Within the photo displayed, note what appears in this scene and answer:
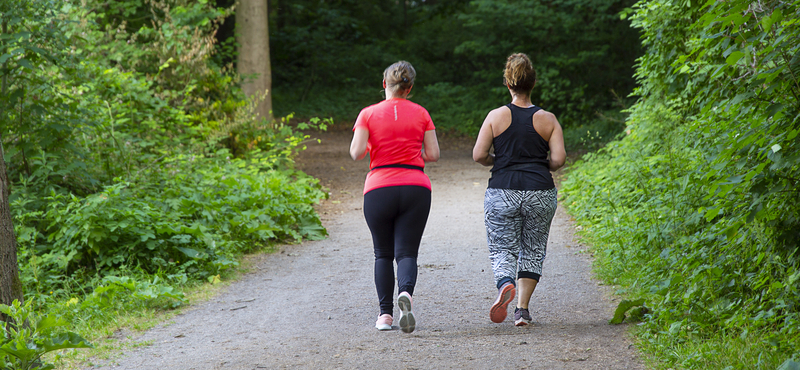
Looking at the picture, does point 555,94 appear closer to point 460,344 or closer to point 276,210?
point 276,210

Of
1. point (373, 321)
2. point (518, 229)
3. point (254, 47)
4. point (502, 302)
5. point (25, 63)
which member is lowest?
point (373, 321)

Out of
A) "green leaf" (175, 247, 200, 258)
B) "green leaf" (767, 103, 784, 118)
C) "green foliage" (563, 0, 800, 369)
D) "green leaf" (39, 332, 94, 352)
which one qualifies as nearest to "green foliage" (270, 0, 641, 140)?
"green foliage" (563, 0, 800, 369)

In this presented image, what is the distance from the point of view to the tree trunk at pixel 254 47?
13703 mm

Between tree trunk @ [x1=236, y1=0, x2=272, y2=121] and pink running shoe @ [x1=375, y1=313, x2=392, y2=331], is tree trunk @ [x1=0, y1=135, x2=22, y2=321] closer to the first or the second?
pink running shoe @ [x1=375, y1=313, x2=392, y2=331]

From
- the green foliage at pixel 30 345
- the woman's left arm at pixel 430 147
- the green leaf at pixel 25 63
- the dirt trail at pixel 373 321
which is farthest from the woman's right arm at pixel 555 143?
the green leaf at pixel 25 63

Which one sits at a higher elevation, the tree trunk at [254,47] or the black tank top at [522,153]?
the tree trunk at [254,47]

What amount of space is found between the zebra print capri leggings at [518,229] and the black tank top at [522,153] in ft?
0.20

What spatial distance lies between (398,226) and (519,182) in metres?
0.86

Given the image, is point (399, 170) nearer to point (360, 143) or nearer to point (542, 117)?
point (360, 143)

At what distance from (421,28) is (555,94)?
15.4 metres

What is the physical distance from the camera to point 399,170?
434cm

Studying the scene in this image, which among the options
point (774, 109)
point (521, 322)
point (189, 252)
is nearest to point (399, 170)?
point (521, 322)

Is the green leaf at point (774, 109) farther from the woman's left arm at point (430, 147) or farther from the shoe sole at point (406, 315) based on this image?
the shoe sole at point (406, 315)

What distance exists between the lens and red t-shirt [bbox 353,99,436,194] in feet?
14.2
